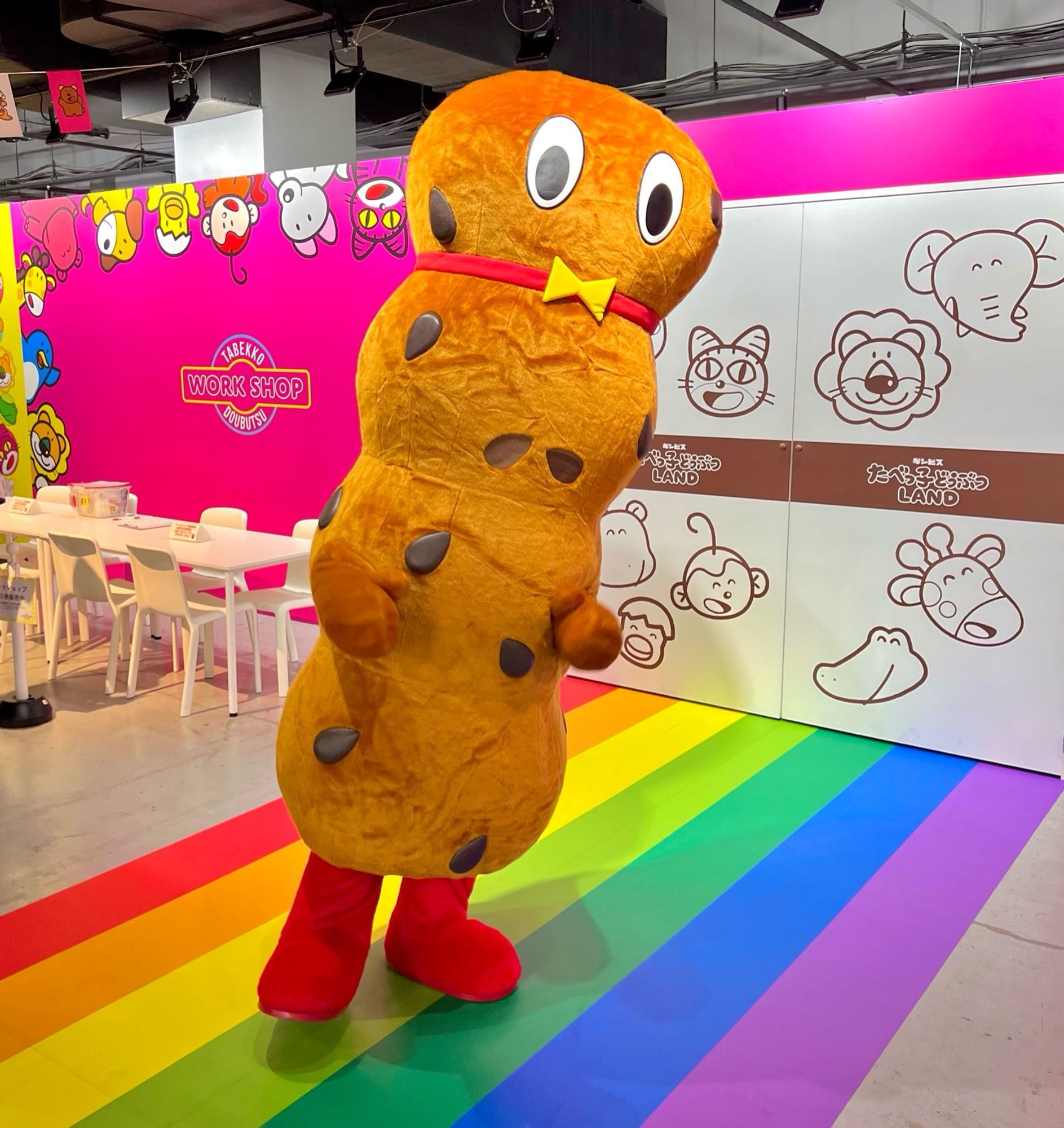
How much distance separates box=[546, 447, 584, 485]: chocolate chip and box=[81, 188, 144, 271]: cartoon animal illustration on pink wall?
19.0ft

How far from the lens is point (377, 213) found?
228 inches

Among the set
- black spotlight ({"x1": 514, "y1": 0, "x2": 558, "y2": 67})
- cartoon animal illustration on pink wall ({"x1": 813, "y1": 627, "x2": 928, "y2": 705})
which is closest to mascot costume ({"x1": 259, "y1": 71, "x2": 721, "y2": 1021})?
cartoon animal illustration on pink wall ({"x1": 813, "y1": 627, "x2": 928, "y2": 705})

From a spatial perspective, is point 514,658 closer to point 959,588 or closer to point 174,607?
point 959,588

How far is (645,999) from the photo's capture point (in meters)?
2.76

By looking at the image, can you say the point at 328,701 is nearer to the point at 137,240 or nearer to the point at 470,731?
the point at 470,731

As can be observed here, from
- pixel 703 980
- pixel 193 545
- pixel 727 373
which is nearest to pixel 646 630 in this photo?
pixel 727 373

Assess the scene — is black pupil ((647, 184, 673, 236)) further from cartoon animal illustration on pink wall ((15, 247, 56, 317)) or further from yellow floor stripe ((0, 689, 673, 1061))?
cartoon animal illustration on pink wall ((15, 247, 56, 317))

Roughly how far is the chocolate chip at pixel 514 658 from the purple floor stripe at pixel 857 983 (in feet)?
3.44

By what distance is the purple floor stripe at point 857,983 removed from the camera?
241 centimetres

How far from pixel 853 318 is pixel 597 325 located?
8.53ft

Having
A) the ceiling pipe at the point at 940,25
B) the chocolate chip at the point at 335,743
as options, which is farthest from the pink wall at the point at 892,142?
the chocolate chip at the point at 335,743

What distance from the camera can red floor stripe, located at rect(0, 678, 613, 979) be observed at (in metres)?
3.01

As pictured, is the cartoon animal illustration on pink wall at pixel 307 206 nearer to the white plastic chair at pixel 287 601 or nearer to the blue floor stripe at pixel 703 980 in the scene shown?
the white plastic chair at pixel 287 601

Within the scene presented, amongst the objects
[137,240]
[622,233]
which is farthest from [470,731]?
[137,240]
